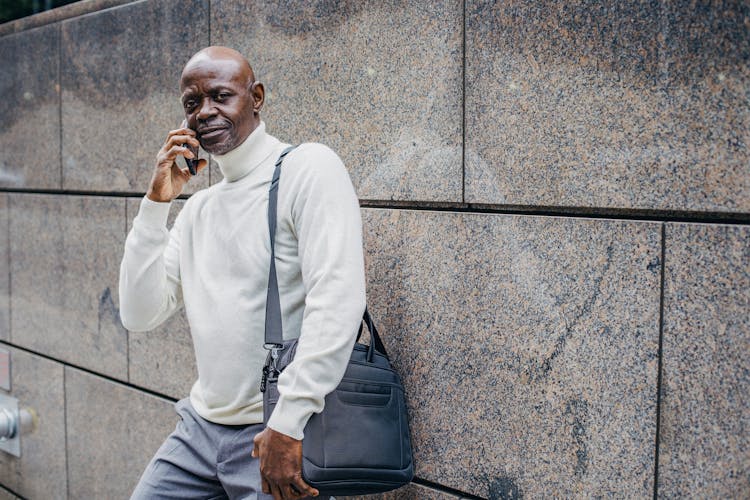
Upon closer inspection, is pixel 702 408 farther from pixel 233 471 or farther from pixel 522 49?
pixel 233 471

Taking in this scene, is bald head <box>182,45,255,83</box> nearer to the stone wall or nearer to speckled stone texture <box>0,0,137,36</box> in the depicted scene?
the stone wall

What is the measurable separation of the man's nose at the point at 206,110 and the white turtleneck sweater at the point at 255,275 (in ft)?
0.54

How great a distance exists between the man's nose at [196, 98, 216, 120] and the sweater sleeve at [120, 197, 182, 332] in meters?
0.42

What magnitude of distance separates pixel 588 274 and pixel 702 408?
1.93 feet

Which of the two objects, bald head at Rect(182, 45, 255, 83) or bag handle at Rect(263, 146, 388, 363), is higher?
bald head at Rect(182, 45, 255, 83)

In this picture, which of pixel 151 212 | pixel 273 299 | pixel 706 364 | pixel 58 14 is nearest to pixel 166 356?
pixel 151 212

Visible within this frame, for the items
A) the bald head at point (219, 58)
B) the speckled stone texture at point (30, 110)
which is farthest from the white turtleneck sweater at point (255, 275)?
the speckled stone texture at point (30, 110)

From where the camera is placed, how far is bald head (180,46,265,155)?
3.01 metres

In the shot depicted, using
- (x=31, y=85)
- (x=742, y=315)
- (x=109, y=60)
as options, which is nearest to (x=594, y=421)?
(x=742, y=315)

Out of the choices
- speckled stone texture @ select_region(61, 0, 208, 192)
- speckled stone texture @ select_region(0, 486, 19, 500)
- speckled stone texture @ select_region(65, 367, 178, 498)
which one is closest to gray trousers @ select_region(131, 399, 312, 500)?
speckled stone texture @ select_region(65, 367, 178, 498)

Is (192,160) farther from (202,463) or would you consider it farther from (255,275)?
(202,463)

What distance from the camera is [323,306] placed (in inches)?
103

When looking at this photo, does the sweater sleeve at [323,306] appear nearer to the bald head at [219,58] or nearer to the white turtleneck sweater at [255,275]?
the white turtleneck sweater at [255,275]

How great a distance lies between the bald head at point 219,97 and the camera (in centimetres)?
301
